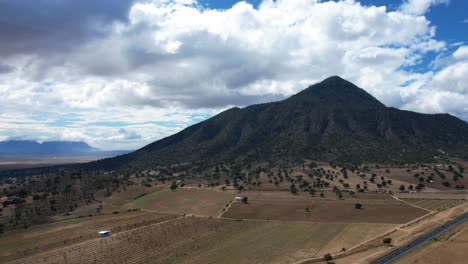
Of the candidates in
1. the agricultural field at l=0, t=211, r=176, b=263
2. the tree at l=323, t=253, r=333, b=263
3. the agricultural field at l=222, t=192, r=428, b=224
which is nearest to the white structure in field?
the agricultural field at l=0, t=211, r=176, b=263

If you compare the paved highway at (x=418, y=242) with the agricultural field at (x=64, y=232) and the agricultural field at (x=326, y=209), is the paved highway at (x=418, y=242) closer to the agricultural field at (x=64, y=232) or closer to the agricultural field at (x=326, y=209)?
the agricultural field at (x=326, y=209)

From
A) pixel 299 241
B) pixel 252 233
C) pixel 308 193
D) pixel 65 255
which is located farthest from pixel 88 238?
pixel 308 193

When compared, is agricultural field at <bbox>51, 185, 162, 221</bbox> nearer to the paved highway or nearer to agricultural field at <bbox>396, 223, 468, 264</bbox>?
the paved highway

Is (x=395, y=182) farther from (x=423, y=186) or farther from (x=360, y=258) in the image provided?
(x=360, y=258)

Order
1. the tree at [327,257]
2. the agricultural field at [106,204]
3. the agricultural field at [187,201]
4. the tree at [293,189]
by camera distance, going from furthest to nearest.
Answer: the tree at [293,189] → the agricultural field at [187,201] → the agricultural field at [106,204] → the tree at [327,257]

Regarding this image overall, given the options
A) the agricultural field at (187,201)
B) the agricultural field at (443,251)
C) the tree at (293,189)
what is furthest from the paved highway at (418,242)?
the tree at (293,189)

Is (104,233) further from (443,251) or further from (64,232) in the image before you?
(443,251)
